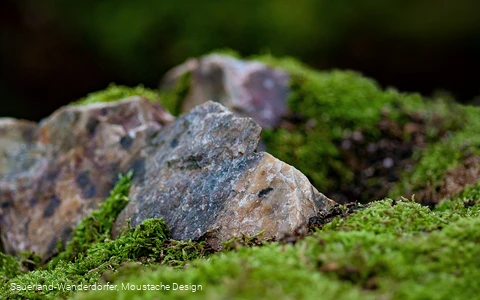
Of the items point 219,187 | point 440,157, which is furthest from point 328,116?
point 219,187

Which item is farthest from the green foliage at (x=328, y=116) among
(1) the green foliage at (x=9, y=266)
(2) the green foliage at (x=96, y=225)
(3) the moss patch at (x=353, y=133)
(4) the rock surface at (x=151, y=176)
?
(1) the green foliage at (x=9, y=266)

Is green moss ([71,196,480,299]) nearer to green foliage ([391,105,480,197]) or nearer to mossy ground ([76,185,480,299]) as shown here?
mossy ground ([76,185,480,299])

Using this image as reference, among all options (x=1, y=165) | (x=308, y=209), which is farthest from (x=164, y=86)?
(x=308, y=209)

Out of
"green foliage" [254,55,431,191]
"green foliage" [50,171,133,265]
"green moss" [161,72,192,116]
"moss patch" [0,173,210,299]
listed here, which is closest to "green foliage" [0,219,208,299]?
"moss patch" [0,173,210,299]

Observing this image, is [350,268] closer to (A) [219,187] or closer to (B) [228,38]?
(A) [219,187]

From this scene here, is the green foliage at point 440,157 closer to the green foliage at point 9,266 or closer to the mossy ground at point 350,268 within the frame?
the mossy ground at point 350,268
